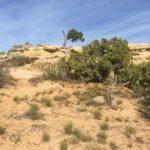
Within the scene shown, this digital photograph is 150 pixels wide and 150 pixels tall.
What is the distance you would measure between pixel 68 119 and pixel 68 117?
0.95 ft

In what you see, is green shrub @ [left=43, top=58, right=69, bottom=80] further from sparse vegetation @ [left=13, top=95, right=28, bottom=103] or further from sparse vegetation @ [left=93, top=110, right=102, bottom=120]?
sparse vegetation @ [left=93, top=110, right=102, bottom=120]

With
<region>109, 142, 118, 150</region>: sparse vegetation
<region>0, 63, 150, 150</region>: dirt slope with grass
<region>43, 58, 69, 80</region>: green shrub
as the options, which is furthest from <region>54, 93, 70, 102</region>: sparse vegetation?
<region>109, 142, 118, 150</region>: sparse vegetation

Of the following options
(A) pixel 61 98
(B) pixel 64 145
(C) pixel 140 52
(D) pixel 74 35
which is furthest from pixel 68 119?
(D) pixel 74 35

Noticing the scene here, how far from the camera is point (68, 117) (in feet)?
66.8

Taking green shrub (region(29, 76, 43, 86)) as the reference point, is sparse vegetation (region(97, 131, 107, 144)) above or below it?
below

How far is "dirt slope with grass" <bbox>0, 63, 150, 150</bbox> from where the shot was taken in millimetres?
17781

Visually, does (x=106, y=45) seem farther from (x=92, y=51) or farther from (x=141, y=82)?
(x=141, y=82)

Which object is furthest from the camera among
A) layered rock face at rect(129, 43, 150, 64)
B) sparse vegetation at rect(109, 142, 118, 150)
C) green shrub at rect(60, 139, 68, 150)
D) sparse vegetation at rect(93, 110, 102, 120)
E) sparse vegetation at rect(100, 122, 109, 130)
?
layered rock face at rect(129, 43, 150, 64)

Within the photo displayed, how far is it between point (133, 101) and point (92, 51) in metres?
6.63

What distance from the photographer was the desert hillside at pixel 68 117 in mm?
17812

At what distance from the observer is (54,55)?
37156mm

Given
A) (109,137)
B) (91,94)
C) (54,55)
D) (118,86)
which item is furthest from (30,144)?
(54,55)

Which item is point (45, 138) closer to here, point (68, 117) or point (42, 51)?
point (68, 117)

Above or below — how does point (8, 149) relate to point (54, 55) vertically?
below
